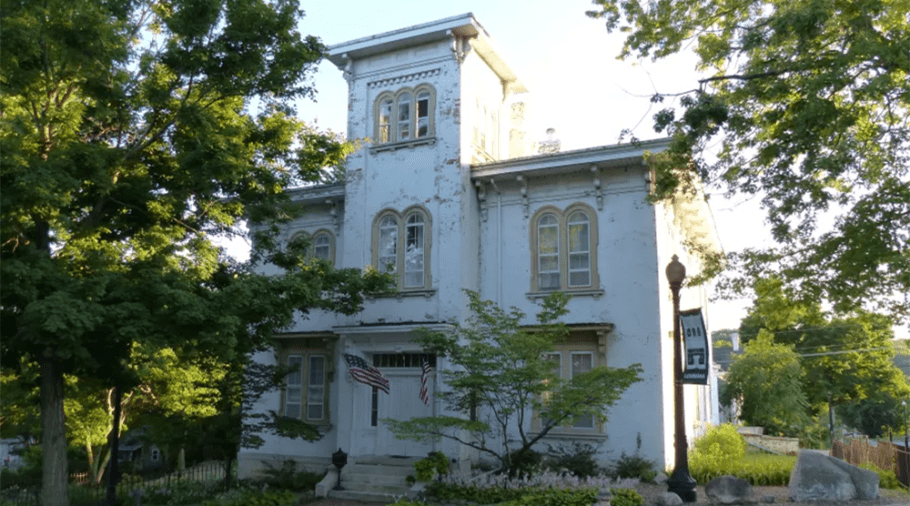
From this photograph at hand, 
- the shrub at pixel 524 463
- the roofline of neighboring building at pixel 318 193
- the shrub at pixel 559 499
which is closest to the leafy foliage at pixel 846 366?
the shrub at pixel 524 463

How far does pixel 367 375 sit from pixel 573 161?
23.2 ft

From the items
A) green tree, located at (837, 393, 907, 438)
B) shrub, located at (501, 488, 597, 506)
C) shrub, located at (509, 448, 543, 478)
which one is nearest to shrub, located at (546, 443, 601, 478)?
shrub, located at (509, 448, 543, 478)

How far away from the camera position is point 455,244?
18.1 metres

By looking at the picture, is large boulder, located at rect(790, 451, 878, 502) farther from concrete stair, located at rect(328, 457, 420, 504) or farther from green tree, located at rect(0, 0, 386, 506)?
green tree, located at rect(0, 0, 386, 506)

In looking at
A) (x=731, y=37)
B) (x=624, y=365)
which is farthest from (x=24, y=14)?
(x=624, y=365)

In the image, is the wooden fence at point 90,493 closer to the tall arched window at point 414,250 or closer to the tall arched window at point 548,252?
the tall arched window at point 414,250

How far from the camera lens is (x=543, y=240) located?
1839 cm

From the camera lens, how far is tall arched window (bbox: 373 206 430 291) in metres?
18.6

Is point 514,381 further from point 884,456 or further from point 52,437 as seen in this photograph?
point 884,456

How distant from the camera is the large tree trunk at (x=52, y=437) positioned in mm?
12320

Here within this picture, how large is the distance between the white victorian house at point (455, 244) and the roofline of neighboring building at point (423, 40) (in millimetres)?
52

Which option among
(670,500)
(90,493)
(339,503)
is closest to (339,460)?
(339,503)

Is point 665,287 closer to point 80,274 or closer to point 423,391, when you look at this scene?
point 423,391

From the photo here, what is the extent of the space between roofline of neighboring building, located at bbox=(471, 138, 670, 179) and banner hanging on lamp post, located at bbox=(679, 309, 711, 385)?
5055 mm
